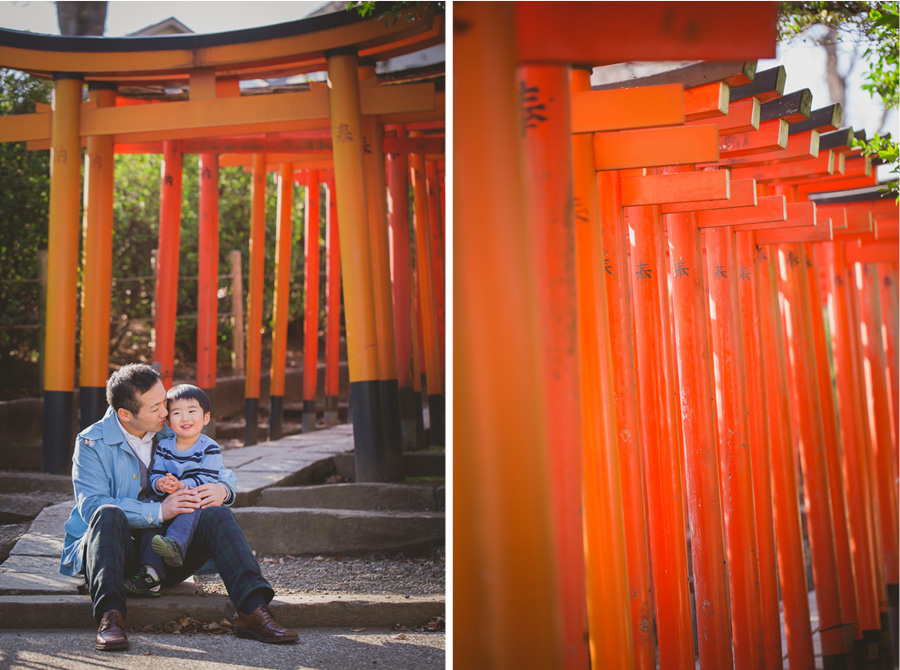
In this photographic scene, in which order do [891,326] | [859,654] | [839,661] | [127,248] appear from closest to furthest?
1. [839,661]
2. [859,654]
3. [891,326]
4. [127,248]

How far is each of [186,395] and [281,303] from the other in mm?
4135

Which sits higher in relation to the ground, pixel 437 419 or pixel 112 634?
pixel 437 419

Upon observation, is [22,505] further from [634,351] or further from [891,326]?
[891,326]

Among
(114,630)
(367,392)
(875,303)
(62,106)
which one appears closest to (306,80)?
(62,106)

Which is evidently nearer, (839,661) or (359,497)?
(359,497)

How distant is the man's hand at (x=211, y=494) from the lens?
103 inches

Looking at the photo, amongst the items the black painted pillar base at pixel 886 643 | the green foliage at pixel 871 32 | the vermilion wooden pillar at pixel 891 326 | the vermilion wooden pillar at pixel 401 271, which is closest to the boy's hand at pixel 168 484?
the green foliage at pixel 871 32

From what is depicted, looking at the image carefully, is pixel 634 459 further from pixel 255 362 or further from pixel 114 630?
pixel 255 362

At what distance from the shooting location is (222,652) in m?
2.40

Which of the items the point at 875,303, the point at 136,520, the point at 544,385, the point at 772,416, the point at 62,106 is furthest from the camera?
the point at 875,303

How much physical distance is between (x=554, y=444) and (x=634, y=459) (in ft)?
2.73

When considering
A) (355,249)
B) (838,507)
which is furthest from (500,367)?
(838,507)

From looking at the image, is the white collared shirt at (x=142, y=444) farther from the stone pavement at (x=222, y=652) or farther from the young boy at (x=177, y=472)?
the stone pavement at (x=222, y=652)

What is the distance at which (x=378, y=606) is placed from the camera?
9.23ft
